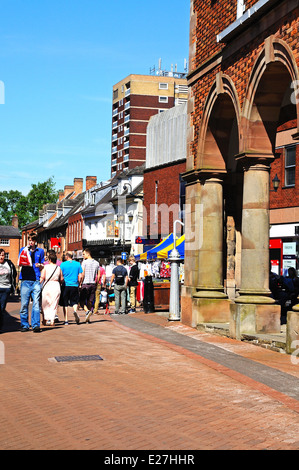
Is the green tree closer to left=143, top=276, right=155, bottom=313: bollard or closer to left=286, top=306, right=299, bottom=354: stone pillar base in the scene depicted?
left=143, top=276, right=155, bottom=313: bollard

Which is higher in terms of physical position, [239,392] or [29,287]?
[29,287]

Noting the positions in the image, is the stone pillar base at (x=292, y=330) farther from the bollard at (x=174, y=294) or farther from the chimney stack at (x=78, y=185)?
the chimney stack at (x=78, y=185)

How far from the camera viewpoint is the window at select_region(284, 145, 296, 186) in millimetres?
28812

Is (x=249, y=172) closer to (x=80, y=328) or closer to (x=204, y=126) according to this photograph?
(x=204, y=126)

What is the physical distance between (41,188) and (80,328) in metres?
89.0

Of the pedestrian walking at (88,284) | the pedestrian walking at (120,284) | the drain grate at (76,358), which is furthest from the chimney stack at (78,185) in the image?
the drain grate at (76,358)

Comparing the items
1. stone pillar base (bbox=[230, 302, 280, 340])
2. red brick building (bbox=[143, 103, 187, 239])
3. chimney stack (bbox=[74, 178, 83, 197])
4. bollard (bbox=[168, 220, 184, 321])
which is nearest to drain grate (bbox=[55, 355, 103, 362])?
stone pillar base (bbox=[230, 302, 280, 340])

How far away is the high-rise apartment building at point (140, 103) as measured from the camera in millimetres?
93188

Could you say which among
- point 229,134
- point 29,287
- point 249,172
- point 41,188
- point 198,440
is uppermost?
point 41,188

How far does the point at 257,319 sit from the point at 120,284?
856cm

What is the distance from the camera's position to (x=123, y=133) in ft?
319

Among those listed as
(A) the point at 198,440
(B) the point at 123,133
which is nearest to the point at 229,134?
(A) the point at 198,440

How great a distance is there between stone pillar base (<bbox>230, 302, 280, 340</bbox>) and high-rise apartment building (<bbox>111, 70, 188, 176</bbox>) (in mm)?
81081

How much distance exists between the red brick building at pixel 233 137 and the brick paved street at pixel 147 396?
220cm
